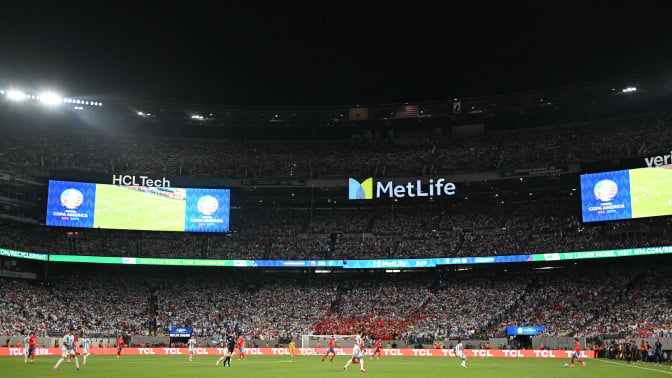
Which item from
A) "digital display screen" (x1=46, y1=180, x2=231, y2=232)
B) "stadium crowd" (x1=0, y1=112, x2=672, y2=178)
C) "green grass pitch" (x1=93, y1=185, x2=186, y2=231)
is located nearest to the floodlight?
"stadium crowd" (x1=0, y1=112, x2=672, y2=178)

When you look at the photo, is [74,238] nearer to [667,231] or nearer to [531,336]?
[531,336]

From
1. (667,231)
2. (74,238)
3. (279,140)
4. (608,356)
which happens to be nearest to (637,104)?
(667,231)

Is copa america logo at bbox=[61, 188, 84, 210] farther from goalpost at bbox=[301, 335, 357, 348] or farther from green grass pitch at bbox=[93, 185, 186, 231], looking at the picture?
goalpost at bbox=[301, 335, 357, 348]

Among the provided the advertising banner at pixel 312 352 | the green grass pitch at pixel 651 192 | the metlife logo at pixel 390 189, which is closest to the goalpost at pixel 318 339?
the advertising banner at pixel 312 352

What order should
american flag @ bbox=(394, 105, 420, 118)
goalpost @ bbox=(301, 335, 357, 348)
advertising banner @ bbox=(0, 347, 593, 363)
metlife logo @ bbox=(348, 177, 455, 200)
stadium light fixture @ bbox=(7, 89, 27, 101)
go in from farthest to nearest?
Answer: american flag @ bbox=(394, 105, 420, 118), metlife logo @ bbox=(348, 177, 455, 200), stadium light fixture @ bbox=(7, 89, 27, 101), goalpost @ bbox=(301, 335, 357, 348), advertising banner @ bbox=(0, 347, 593, 363)

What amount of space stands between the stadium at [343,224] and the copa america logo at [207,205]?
0.36 m

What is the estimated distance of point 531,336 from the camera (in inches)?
2611

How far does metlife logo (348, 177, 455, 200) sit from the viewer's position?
3194 inches

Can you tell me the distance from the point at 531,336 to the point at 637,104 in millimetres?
35723

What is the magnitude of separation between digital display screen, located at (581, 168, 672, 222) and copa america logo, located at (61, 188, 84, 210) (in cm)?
5553

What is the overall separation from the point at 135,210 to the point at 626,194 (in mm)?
54106

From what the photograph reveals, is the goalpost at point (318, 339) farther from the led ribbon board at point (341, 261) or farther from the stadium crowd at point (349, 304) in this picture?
the led ribbon board at point (341, 261)

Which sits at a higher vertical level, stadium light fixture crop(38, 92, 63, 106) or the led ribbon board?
stadium light fixture crop(38, 92, 63, 106)

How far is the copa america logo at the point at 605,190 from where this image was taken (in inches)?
2741
